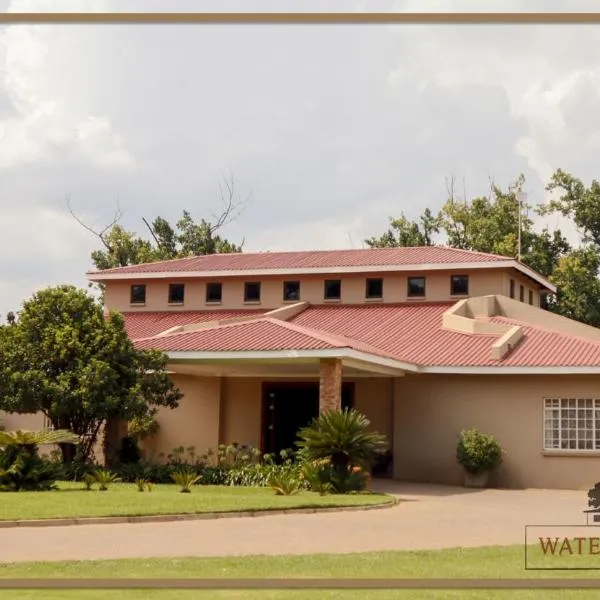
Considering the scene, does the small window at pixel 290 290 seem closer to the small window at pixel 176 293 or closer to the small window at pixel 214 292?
the small window at pixel 214 292

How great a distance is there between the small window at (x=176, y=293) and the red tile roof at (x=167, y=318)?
0.39 metres

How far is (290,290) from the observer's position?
3356cm

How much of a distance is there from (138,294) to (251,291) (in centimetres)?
416

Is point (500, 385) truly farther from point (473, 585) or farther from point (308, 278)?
point (473, 585)

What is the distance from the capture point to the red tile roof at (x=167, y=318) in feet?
108

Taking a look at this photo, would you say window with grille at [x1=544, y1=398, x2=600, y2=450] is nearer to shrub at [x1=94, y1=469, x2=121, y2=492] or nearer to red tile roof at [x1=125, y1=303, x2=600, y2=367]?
red tile roof at [x1=125, y1=303, x2=600, y2=367]

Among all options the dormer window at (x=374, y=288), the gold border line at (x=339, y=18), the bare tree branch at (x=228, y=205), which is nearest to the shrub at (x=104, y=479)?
the dormer window at (x=374, y=288)

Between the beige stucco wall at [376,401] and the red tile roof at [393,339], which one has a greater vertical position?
the red tile roof at [393,339]

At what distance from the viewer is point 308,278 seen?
33312 millimetres

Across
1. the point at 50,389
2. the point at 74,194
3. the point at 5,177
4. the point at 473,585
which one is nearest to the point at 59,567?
the point at 473,585

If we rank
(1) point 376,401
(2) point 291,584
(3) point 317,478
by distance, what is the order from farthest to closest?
(1) point 376,401 → (3) point 317,478 → (2) point 291,584

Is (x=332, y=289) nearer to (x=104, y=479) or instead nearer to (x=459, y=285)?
(x=459, y=285)

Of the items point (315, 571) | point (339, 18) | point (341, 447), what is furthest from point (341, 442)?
point (339, 18)

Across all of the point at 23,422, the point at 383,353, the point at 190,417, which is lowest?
the point at 23,422
